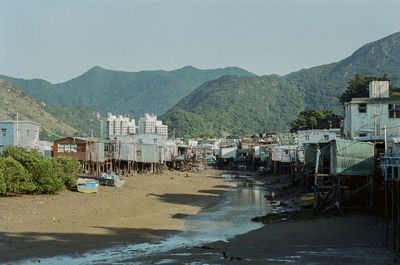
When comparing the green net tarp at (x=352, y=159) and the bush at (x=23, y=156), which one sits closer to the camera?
the green net tarp at (x=352, y=159)

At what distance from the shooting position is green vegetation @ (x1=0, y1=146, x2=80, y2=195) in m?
30.5

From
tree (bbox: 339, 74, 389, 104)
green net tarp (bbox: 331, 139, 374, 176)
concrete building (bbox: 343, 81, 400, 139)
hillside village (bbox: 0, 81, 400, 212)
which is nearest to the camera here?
green net tarp (bbox: 331, 139, 374, 176)

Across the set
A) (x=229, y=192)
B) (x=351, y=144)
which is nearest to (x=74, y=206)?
(x=351, y=144)

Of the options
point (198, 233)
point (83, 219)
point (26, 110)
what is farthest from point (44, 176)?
point (26, 110)

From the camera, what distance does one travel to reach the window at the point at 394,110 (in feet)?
135

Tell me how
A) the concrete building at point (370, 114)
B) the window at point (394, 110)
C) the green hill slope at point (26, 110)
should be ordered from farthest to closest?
the green hill slope at point (26, 110)
the concrete building at point (370, 114)
the window at point (394, 110)

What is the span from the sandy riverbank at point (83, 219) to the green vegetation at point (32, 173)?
0.89m

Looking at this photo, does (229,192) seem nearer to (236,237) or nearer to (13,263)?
(236,237)

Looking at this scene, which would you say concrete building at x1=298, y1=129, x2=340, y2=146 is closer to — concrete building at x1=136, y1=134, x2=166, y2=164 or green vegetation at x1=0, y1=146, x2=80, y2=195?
concrete building at x1=136, y1=134, x2=166, y2=164

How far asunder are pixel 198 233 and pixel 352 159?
34.5 ft

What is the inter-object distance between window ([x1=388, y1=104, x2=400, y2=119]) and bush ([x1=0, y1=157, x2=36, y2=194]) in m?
31.4

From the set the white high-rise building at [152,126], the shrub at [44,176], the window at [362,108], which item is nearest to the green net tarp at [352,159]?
the window at [362,108]

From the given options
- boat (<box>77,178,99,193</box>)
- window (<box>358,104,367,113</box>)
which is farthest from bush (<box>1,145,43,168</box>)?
window (<box>358,104,367,113</box>)

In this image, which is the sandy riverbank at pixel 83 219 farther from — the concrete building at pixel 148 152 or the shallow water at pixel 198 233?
the concrete building at pixel 148 152
